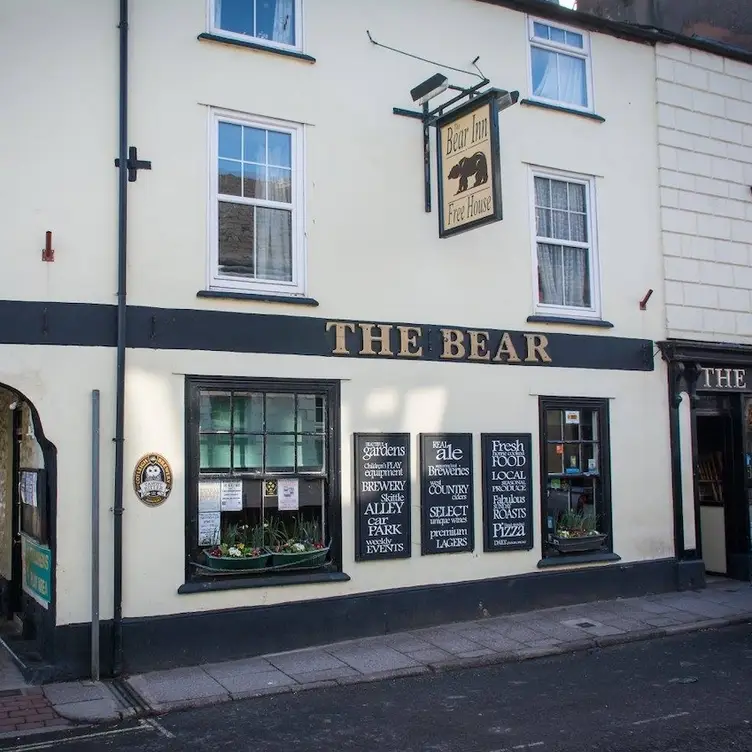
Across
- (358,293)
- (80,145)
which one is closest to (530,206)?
(358,293)

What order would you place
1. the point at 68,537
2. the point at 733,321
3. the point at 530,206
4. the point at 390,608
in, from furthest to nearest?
the point at 733,321 → the point at 530,206 → the point at 390,608 → the point at 68,537

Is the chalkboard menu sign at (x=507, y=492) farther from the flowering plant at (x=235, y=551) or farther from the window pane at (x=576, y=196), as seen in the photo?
the window pane at (x=576, y=196)

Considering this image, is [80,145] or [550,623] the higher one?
[80,145]

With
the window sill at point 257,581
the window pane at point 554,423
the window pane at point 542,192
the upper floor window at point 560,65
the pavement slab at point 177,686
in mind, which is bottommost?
the pavement slab at point 177,686

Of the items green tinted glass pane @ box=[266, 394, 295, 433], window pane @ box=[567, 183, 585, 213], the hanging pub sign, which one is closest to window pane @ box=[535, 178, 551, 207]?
window pane @ box=[567, 183, 585, 213]

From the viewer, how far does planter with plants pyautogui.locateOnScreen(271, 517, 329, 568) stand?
30.3ft

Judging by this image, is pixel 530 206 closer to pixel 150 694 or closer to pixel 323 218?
pixel 323 218

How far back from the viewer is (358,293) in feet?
32.7

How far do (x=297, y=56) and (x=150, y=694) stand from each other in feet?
22.5

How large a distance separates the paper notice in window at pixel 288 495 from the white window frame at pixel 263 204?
2079mm

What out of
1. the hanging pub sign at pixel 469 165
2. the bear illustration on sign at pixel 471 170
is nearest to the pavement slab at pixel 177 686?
the hanging pub sign at pixel 469 165

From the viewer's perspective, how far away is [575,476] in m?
11.4

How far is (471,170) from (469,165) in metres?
0.07

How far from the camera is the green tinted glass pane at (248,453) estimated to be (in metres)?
9.31
